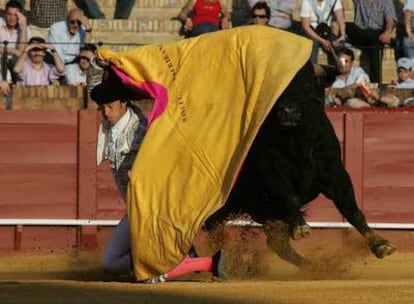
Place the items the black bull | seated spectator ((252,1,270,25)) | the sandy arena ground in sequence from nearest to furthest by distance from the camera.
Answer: the sandy arena ground → the black bull → seated spectator ((252,1,270,25))

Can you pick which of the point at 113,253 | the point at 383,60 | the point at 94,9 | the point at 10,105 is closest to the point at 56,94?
the point at 10,105

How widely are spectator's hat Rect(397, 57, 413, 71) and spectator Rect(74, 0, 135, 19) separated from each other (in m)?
2.78

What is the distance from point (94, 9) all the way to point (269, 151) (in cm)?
627

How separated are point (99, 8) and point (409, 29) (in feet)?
10.1

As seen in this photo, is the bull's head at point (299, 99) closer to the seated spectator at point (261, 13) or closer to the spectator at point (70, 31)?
the seated spectator at point (261, 13)

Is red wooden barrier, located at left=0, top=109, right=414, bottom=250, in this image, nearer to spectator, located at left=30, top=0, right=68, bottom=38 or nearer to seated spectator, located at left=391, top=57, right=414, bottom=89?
seated spectator, located at left=391, top=57, right=414, bottom=89

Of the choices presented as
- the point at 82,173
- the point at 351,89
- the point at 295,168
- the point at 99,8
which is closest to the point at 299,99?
the point at 295,168

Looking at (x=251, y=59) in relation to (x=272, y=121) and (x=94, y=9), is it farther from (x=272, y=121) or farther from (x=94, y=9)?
(x=94, y=9)

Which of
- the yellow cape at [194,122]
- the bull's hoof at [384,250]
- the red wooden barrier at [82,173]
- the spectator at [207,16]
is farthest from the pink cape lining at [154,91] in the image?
the spectator at [207,16]

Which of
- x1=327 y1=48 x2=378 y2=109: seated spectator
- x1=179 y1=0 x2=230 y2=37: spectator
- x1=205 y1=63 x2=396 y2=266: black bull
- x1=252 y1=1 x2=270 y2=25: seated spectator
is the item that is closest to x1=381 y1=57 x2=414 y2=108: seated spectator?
x1=327 y1=48 x2=378 y2=109: seated spectator

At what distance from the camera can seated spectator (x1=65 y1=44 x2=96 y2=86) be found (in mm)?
12781

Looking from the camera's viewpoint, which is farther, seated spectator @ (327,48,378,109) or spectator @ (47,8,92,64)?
spectator @ (47,8,92,64)

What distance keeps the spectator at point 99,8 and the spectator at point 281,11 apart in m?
1.29

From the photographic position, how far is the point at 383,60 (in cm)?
1358
